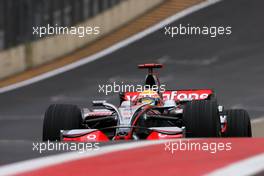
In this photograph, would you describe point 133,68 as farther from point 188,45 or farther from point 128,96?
point 128,96

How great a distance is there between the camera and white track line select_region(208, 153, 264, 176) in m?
4.53

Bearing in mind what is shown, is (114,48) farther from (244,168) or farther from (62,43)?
(244,168)

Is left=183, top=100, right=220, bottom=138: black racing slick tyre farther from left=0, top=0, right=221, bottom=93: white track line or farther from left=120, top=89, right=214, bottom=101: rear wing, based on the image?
left=0, top=0, right=221, bottom=93: white track line

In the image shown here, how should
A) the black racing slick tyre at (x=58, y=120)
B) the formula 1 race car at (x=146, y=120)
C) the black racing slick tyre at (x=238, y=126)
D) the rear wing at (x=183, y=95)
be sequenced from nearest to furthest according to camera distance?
the formula 1 race car at (x=146, y=120) → the black racing slick tyre at (x=58, y=120) → the black racing slick tyre at (x=238, y=126) → the rear wing at (x=183, y=95)

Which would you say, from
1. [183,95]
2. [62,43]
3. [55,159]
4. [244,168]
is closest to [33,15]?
[62,43]

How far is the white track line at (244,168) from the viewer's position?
14.9 feet

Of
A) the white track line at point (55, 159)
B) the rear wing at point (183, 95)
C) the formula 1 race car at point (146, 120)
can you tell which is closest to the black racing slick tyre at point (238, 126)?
the formula 1 race car at point (146, 120)

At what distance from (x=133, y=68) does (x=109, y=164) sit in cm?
1334

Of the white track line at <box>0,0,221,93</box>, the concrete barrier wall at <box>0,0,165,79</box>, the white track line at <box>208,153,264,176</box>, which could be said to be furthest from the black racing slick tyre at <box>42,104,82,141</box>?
the concrete barrier wall at <box>0,0,165,79</box>

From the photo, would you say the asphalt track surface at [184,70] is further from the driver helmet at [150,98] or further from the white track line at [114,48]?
the driver helmet at [150,98]

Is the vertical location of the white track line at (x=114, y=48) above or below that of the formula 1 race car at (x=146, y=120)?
above

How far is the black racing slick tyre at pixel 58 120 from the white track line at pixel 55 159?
4.16 metres

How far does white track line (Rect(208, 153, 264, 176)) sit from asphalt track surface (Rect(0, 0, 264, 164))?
836 centimetres

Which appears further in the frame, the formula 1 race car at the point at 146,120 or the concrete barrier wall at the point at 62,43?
the concrete barrier wall at the point at 62,43
